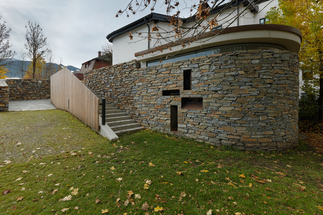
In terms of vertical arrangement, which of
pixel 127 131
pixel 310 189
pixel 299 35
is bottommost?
pixel 310 189

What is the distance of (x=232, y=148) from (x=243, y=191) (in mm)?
2292

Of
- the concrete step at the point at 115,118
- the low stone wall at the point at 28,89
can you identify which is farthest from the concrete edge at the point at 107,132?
the low stone wall at the point at 28,89

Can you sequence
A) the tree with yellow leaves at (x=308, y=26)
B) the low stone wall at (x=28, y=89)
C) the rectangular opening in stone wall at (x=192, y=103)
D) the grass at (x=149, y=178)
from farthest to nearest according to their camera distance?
the low stone wall at (x=28, y=89) → the tree with yellow leaves at (x=308, y=26) → the rectangular opening in stone wall at (x=192, y=103) → the grass at (x=149, y=178)

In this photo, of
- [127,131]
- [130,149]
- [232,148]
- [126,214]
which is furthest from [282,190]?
[127,131]

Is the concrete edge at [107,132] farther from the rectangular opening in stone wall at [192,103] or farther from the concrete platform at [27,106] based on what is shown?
the concrete platform at [27,106]

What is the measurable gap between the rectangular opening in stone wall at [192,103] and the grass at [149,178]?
146cm

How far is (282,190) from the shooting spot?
2789 millimetres

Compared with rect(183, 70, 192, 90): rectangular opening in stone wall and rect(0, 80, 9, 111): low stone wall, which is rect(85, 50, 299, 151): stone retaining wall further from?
rect(0, 80, 9, 111): low stone wall

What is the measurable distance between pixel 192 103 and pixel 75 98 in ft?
20.7

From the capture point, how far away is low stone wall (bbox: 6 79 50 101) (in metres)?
11.6

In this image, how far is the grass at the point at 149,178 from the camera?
233 centimetres

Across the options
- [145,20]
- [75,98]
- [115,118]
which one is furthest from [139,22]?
[115,118]

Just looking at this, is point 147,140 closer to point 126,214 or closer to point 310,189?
point 126,214

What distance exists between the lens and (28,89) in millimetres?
12250
